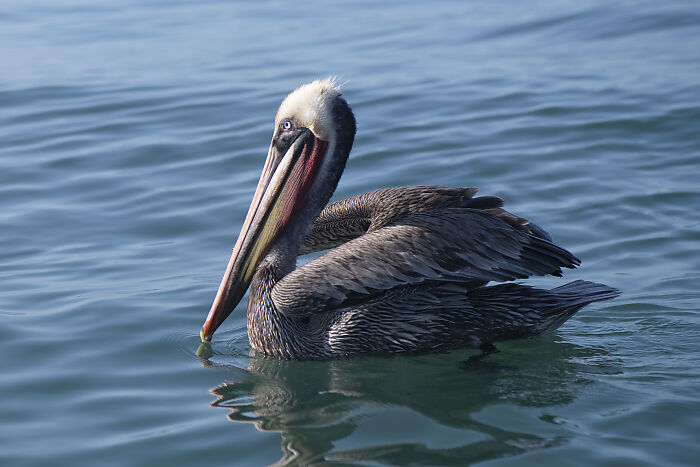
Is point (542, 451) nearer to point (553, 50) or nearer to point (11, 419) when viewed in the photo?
point (11, 419)

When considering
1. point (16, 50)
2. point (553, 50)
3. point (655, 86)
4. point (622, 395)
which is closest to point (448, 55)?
point (553, 50)

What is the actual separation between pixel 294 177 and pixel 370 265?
846 millimetres

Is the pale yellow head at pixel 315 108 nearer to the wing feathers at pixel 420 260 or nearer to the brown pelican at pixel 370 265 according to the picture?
the brown pelican at pixel 370 265

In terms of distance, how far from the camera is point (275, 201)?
557 centimetres

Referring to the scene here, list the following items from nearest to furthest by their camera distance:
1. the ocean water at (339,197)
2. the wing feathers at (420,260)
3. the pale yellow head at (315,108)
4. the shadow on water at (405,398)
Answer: the shadow on water at (405,398)
the ocean water at (339,197)
the wing feathers at (420,260)
the pale yellow head at (315,108)

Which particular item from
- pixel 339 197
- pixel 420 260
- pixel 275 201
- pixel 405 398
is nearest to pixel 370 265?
pixel 420 260

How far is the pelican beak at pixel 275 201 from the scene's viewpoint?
5.52 metres

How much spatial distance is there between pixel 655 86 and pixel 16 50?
26.8ft

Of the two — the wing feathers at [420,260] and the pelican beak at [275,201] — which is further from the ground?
the pelican beak at [275,201]

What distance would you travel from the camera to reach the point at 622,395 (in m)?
4.67

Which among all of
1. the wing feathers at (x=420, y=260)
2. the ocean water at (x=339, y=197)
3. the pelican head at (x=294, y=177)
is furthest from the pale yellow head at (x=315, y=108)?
the ocean water at (x=339, y=197)

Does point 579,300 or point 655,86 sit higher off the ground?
point 655,86

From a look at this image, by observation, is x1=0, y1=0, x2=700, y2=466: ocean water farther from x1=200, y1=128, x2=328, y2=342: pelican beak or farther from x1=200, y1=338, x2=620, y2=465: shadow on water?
x1=200, y1=128, x2=328, y2=342: pelican beak

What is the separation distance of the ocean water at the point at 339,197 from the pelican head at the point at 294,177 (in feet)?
1.53
